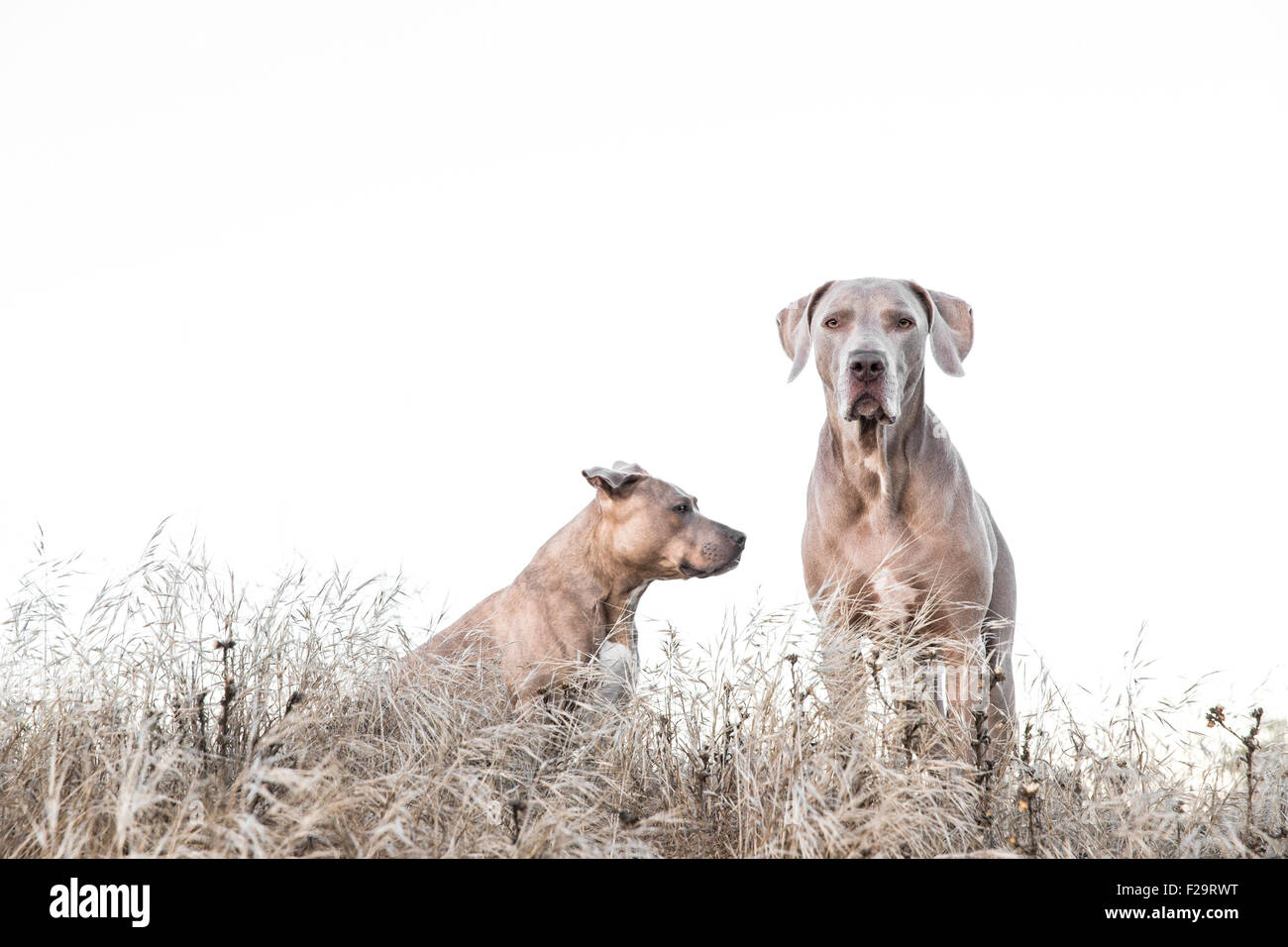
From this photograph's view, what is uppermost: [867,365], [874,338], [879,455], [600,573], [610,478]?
[874,338]

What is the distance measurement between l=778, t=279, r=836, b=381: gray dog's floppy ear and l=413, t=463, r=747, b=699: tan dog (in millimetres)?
1058

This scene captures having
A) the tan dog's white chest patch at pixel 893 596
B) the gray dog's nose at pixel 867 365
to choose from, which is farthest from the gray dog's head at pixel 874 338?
the tan dog's white chest patch at pixel 893 596

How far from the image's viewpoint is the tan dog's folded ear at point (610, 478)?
229 inches

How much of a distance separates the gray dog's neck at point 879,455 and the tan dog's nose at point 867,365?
246 mm

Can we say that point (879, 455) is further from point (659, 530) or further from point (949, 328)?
point (659, 530)

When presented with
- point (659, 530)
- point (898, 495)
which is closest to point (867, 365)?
point (898, 495)

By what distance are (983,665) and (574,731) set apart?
66.2 inches

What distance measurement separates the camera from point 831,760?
3.94m

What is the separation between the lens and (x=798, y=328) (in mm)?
5320

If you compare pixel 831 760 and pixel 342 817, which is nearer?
pixel 342 817

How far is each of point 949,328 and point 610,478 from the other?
1800 millimetres
